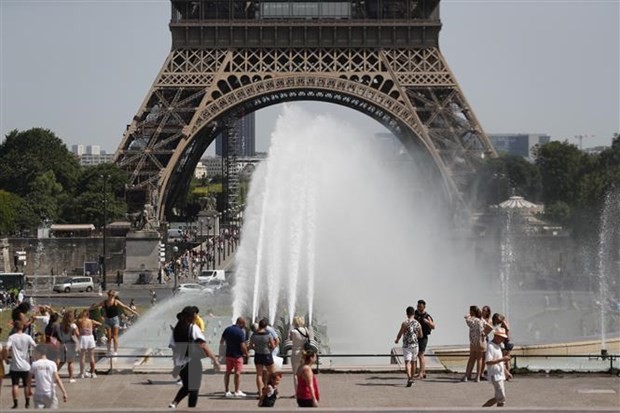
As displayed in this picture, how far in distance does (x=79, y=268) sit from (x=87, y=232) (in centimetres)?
847

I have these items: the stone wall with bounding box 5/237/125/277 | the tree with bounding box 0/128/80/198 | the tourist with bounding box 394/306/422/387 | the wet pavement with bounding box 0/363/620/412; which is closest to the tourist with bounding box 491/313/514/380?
the wet pavement with bounding box 0/363/620/412

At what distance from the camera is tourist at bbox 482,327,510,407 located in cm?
2069

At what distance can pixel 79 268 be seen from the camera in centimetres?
8331

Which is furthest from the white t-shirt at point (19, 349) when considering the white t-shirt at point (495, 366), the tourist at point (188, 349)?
the white t-shirt at point (495, 366)

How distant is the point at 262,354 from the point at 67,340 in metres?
4.19

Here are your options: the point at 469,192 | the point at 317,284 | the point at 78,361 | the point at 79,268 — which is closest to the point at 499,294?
the point at 317,284

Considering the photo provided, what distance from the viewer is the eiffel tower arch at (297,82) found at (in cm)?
8638

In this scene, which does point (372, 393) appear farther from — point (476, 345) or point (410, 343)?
point (476, 345)

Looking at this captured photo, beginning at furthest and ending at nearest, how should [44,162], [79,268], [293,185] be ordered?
[44,162] < [79,268] < [293,185]

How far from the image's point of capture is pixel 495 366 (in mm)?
20906

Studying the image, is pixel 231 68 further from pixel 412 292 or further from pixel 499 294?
pixel 412 292

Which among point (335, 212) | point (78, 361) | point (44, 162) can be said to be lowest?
point (78, 361)

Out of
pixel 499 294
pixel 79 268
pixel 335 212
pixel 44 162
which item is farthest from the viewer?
pixel 44 162

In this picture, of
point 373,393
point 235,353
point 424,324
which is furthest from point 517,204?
point 235,353
